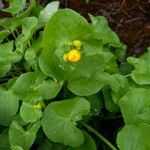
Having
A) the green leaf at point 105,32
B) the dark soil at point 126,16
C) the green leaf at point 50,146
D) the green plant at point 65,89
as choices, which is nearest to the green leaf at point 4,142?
the green plant at point 65,89

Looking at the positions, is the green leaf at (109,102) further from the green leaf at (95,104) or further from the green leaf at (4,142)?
the green leaf at (4,142)

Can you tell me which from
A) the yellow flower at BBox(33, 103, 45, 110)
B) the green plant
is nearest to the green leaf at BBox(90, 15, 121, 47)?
the green plant

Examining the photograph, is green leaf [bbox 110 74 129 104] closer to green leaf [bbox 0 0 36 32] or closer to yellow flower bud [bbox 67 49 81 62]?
yellow flower bud [bbox 67 49 81 62]

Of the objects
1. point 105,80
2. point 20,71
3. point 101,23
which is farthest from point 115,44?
point 20,71

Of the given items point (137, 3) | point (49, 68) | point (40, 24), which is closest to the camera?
point (49, 68)

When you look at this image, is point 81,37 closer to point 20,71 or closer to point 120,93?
point 120,93

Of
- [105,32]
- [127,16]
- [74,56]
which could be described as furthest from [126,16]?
[74,56]

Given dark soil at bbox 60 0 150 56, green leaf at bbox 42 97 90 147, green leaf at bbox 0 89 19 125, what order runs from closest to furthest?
green leaf at bbox 42 97 90 147, green leaf at bbox 0 89 19 125, dark soil at bbox 60 0 150 56
